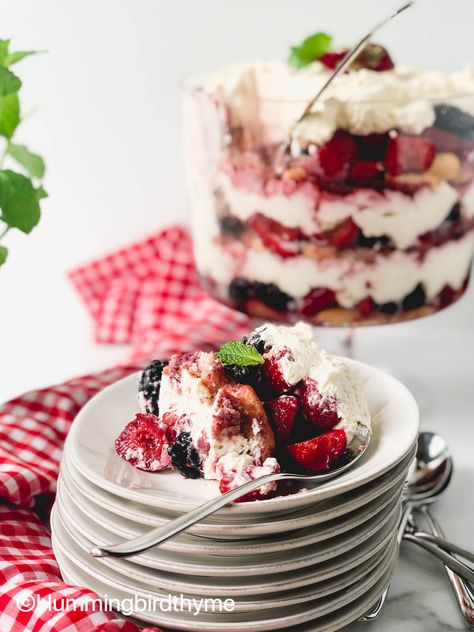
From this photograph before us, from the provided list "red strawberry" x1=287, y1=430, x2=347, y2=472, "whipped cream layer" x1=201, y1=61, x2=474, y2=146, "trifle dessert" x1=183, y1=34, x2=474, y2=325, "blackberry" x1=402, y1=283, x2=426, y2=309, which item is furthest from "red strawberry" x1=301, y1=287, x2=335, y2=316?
"red strawberry" x1=287, y1=430, x2=347, y2=472

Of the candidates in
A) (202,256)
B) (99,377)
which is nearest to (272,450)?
(99,377)

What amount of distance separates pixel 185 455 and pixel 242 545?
0.12m

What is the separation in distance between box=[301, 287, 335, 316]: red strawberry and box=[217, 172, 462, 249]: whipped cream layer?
0.31 ft

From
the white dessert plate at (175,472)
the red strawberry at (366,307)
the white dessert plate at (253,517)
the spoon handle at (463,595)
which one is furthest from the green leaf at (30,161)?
the spoon handle at (463,595)

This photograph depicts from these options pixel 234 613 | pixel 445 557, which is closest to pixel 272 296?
pixel 445 557

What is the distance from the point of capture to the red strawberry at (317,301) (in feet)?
4.06

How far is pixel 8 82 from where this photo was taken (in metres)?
0.90

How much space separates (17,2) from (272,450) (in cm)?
127

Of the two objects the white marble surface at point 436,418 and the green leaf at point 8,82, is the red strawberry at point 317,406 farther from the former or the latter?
the green leaf at point 8,82

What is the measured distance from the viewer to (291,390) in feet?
2.77

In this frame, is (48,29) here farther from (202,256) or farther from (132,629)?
(132,629)

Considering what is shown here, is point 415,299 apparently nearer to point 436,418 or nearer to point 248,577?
point 436,418

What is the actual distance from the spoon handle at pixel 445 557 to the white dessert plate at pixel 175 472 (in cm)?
14

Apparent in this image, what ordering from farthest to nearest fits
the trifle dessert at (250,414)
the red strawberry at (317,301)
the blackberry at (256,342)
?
the red strawberry at (317,301), the blackberry at (256,342), the trifle dessert at (250,414)
